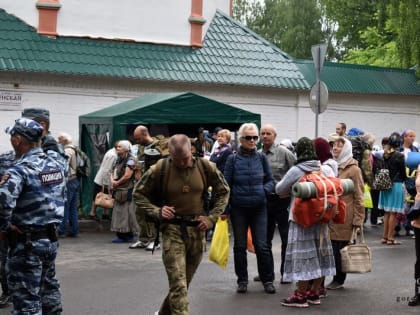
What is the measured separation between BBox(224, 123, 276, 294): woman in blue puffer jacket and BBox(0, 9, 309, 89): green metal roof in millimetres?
9891

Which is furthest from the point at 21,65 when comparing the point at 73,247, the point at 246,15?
the point at 246,15

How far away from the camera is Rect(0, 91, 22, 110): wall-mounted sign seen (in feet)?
60.2

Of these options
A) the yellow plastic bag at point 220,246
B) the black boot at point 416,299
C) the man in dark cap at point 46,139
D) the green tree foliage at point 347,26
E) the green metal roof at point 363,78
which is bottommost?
the black boot at point 416,299

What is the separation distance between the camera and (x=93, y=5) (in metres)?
20.1

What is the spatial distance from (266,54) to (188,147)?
1524cm

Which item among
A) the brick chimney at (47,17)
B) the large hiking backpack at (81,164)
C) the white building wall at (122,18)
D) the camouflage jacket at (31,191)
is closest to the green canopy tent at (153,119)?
the large hiking backpack at (81,164)

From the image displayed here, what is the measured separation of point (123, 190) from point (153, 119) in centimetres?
196

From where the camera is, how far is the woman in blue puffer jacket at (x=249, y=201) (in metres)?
9.32

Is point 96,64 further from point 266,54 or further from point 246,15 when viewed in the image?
point 246,15

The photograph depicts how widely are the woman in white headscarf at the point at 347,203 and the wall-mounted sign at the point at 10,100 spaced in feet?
34.7

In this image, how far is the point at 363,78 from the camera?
24.0 m

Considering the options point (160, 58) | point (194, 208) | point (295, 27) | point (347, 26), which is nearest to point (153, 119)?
point (160, 58)

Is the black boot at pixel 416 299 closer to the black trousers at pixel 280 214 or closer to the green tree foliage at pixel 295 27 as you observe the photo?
the black trousers at pixel 280 214

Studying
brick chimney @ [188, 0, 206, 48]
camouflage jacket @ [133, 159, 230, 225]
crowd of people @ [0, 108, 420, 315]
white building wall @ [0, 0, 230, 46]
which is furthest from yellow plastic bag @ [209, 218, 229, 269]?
brick chimney @ [188, 0, 206, 48]
